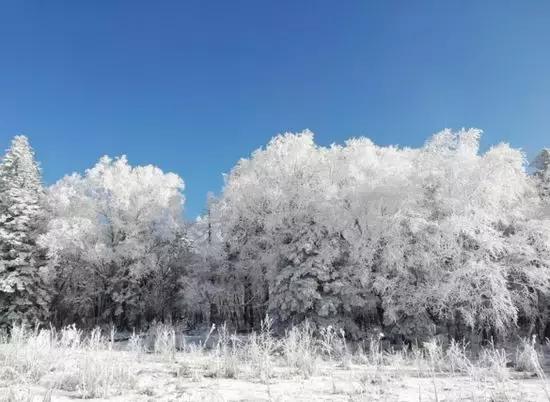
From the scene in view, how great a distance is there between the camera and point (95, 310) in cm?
3025

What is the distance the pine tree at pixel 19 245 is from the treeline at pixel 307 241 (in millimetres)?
87

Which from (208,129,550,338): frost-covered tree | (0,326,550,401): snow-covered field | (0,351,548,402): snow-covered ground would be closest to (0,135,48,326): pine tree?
(208,129,550,338): frost-covered tree

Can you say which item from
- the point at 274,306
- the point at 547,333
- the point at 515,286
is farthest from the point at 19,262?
the point at 547,333

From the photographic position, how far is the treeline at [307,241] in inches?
645

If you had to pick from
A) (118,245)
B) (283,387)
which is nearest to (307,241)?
(283,387)

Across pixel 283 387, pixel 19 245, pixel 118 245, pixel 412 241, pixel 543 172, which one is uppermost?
pixel 543 172

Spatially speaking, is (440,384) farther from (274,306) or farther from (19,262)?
(19,262)

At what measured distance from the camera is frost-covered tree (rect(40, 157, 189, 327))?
2656 cm

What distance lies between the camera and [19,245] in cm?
2289

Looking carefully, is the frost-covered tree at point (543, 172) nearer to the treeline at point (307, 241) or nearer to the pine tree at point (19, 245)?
the treeline at point (307, 241)

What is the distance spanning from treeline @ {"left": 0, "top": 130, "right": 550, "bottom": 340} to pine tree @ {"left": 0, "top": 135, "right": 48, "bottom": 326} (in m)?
0.09

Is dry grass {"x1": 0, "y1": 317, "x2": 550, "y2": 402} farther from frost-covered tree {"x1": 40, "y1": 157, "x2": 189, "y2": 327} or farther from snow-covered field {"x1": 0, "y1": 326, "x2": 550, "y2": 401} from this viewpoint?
frost-covered tree {"x1": 40, "y1": 157, "x2": 189, "y2": 327}

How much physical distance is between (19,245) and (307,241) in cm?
1633

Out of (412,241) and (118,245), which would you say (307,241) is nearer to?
(412,241)
